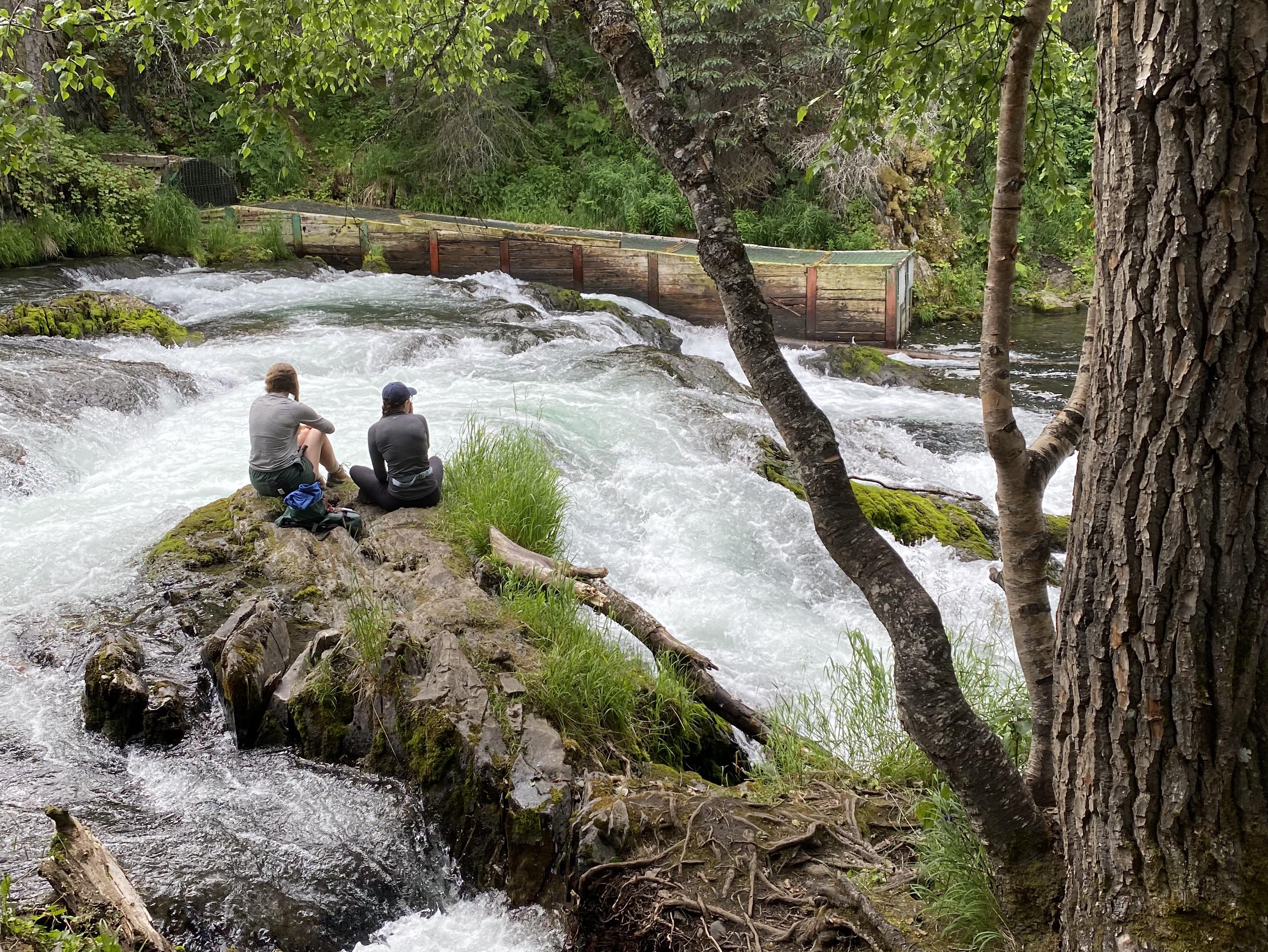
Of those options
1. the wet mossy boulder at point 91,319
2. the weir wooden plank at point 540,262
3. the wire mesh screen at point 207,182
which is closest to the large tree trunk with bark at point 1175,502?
the wet mossy boulder at point 91,319

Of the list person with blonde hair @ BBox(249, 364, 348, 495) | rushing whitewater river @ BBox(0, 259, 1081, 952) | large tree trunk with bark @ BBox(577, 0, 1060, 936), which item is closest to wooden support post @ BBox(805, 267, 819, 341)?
rushing whitewater river @ BBox(0, 259, 1081, 952)

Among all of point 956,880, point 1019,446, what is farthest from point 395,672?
point 1019,446

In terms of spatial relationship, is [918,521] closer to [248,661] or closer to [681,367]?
[681,367]

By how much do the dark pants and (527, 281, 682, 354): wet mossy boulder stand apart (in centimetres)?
751

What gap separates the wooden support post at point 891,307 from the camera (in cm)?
1509

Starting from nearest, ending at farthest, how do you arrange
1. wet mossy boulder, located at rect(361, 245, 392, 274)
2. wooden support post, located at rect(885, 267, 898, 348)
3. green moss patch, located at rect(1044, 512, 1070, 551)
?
1. green moss patch, located at rect(1044, 512, 1070, 551)
2. wooden support post, located at rect(885, 267, 898, 348)
3. wet mossy boulder, located at rect(361, 245, 392, 274)

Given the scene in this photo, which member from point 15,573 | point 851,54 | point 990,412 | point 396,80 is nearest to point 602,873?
point 990,412

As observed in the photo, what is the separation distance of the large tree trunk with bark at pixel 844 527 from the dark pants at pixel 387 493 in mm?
4174

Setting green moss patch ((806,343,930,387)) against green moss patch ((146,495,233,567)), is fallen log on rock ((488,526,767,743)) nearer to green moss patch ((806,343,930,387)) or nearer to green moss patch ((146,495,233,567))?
green moss patch ((146,495,233,567))

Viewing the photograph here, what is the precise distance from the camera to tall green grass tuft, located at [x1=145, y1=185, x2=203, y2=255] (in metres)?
16.7

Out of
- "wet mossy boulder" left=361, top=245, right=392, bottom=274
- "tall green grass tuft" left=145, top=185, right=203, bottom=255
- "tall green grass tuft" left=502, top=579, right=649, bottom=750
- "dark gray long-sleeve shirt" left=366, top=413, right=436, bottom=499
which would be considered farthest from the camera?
"wet mossy boulder" left=361, top=245, right=392, bottom=274

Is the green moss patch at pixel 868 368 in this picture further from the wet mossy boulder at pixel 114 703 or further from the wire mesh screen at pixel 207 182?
the wire mesh screen at pixel 207 182

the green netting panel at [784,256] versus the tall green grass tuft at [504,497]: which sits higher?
the green netting panel at [784,256]

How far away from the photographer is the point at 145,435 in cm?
910
